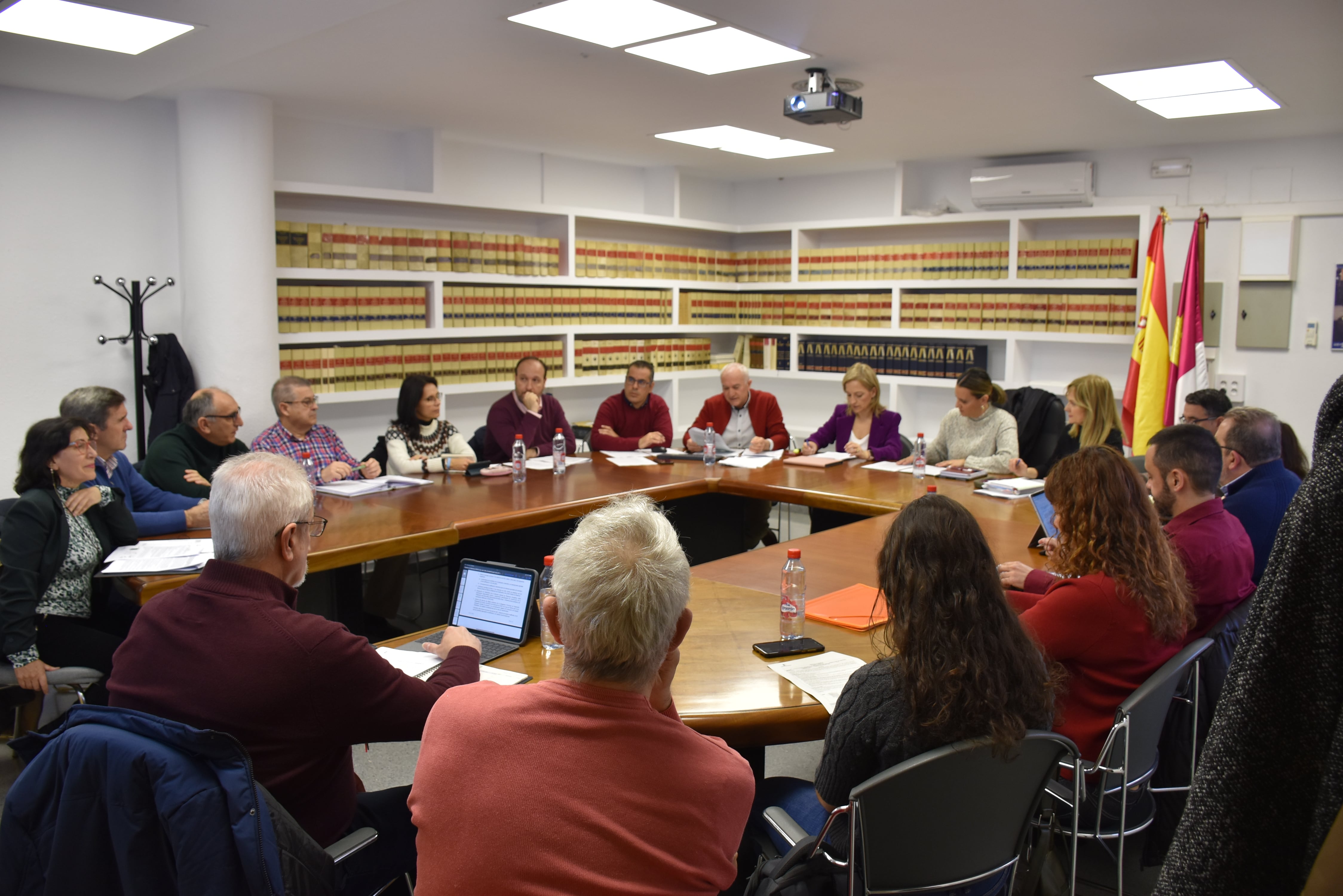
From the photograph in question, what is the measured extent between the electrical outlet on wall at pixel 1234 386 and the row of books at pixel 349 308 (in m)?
5.16

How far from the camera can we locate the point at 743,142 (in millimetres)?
5852

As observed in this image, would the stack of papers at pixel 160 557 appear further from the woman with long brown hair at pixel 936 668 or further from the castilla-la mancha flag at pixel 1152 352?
the castilla-la mancha flag at pixel 1152 352

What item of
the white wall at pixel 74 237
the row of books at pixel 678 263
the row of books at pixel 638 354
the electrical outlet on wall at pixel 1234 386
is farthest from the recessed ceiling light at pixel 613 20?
the electrical outlet on wall at pixel 1234 386

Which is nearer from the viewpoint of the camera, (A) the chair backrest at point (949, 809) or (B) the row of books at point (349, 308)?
(A) the chair backrest at point (949, 809)

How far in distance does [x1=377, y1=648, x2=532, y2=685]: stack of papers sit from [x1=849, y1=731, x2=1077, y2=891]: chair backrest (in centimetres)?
87

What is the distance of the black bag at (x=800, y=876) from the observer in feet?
5.43

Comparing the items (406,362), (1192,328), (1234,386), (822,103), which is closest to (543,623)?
(822,103)

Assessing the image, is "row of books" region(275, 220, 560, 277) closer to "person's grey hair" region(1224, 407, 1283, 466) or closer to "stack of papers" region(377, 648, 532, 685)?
"stack of papers" region(377, 648, 532, 685)

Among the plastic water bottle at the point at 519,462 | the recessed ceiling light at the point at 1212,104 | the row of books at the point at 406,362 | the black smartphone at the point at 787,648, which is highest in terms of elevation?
the recessed ceiling light at the point at 1212,104

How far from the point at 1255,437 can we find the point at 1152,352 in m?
3.12

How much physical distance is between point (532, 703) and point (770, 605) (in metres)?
1.51

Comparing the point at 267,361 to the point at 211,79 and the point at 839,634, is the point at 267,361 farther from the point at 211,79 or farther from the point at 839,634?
the point at 839,634

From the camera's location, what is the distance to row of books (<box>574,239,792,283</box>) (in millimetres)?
6719

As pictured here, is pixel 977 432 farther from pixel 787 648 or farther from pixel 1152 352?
pixel 787 648
